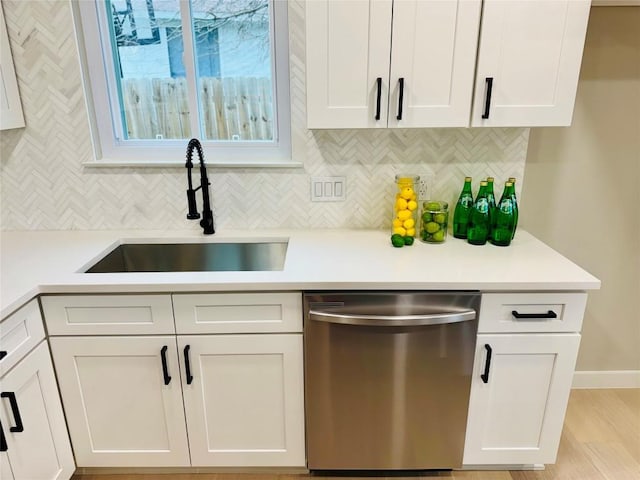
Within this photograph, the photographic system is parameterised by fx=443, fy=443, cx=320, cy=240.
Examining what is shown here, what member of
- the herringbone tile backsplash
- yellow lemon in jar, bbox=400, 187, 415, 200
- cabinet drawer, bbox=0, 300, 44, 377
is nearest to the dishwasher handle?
yellow lemon in jar, bbox=400, 187, 415, 200

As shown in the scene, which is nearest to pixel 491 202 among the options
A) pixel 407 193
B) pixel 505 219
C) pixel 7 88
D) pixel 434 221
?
pixel 505 219

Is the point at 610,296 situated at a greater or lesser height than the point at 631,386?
greater

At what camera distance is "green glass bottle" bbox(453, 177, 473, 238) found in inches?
73.5

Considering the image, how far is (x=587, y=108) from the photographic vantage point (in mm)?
1932

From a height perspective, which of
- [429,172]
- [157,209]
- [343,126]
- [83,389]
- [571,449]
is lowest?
[571,449]

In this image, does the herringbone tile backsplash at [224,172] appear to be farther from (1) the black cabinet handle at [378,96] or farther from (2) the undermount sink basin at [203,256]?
(1) the black cabinet handle at [378,96]

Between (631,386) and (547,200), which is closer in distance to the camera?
(547,200)

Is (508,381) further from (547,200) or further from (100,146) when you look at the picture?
(100,146)

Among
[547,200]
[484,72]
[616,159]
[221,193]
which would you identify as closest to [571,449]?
[547,200]

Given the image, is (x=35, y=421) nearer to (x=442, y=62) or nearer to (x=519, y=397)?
(x=519, y=397)

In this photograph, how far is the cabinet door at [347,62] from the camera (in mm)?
1496

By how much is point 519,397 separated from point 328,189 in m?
1.15

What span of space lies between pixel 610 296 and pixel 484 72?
1.40 metres

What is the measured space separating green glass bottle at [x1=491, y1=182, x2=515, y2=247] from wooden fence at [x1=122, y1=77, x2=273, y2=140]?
1049 millimetres
